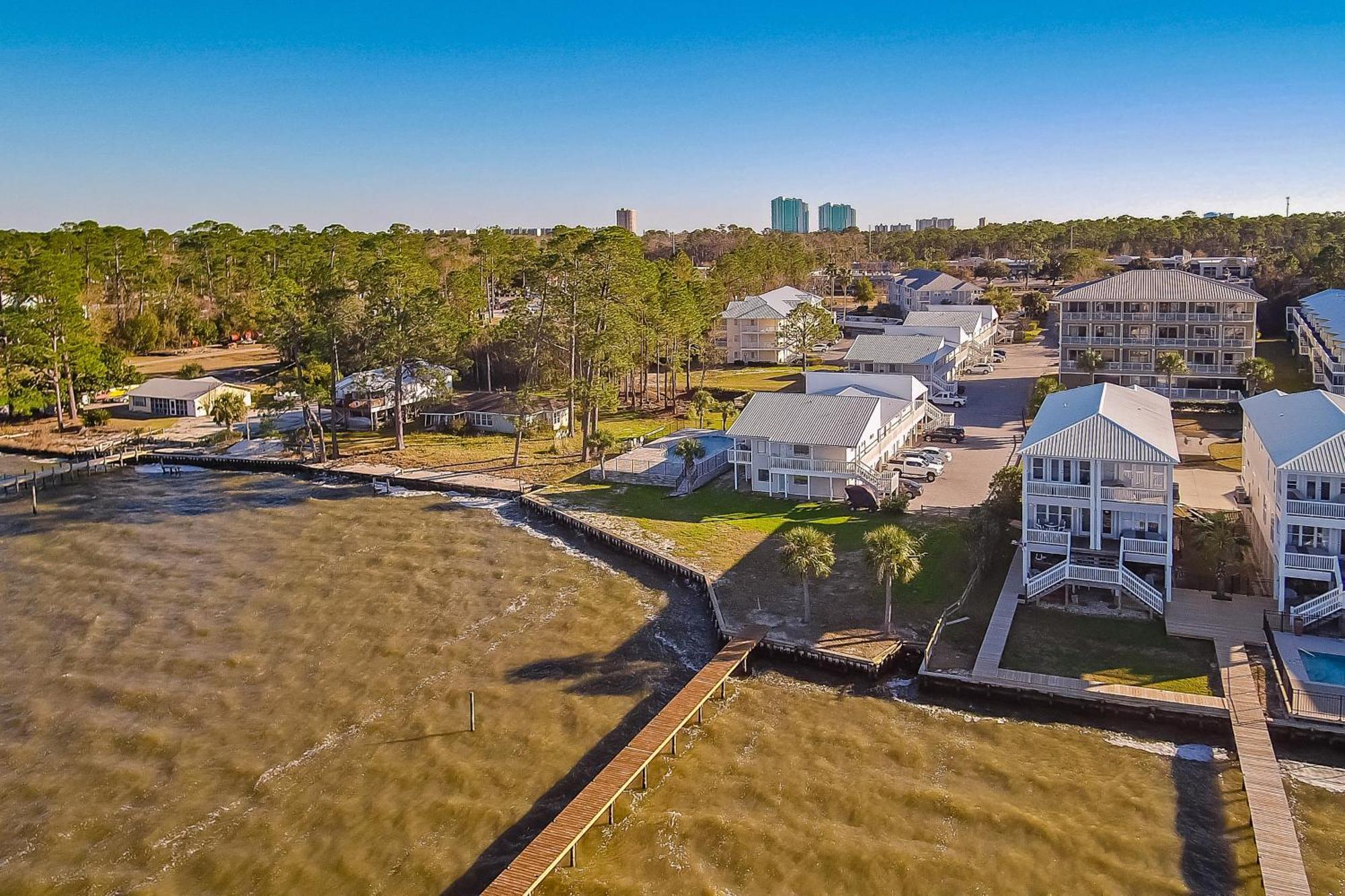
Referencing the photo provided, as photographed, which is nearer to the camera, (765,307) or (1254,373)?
(1254,373)

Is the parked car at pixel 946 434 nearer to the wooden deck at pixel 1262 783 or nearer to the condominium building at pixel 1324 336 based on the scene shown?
the condominium building at pixel 1324 336

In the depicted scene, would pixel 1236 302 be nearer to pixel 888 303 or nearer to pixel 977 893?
pixel 977 893

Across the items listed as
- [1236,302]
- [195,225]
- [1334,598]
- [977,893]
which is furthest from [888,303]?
[977,893]

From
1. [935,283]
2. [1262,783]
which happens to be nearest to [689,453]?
[1262,783]

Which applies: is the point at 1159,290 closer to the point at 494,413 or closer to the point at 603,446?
the point at 603,446

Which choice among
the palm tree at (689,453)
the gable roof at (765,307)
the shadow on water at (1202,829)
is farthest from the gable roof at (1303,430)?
the gable roof at (765,307)

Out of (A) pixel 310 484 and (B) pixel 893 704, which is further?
(A) pixel 310 484
